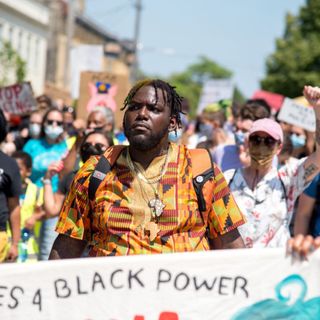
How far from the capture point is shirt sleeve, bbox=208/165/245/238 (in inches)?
164

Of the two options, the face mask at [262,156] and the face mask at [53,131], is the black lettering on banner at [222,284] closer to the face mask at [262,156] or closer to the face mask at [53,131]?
the face mask at [262,156]

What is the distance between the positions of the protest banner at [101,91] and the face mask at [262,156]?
20.6 ft

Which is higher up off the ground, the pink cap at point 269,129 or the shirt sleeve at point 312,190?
the pink cap at point 269,129

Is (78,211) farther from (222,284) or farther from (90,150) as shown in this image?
(90,150)

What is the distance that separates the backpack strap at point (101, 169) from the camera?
13.6 ft

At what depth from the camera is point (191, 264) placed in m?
3.90

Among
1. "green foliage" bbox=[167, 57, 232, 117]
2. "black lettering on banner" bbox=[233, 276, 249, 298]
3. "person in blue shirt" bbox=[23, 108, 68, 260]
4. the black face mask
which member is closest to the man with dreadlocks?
"black lettering on banner" bbox=[233, 276, 249, 298]

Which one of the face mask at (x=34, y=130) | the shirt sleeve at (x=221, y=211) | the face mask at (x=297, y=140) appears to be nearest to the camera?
the shirt sleeve at (x=221, y=211)

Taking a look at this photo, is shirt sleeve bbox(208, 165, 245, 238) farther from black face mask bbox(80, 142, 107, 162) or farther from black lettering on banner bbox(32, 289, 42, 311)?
black face mask bbox(80, 142, 107, 162)

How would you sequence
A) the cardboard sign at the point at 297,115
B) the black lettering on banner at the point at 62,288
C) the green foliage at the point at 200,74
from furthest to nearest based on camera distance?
Answer: the green foliage at the point at 200,74 < the cardboard sign at the point at 297,115 < the black lettering on banner at the point at 62,288

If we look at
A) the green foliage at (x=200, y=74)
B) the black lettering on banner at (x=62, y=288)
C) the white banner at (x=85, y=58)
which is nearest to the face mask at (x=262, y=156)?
the black lettering on banner at (x=62, y=288)

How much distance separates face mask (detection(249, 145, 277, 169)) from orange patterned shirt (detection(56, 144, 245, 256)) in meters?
1.76

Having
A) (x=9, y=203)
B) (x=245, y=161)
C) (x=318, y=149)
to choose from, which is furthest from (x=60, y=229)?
(x=245, y=161)

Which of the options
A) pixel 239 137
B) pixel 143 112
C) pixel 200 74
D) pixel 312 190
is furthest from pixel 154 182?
pixel 200 74
